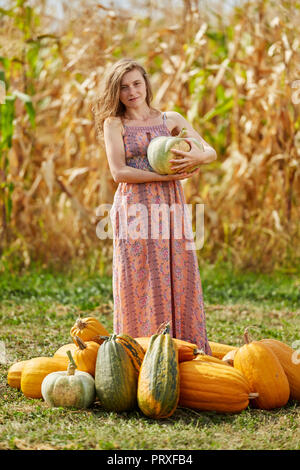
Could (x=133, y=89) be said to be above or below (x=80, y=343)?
above

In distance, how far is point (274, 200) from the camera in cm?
657

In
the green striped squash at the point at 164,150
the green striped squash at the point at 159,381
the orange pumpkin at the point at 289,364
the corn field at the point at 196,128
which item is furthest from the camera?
the corn field at the point at 196,128

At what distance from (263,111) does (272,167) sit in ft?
1.82

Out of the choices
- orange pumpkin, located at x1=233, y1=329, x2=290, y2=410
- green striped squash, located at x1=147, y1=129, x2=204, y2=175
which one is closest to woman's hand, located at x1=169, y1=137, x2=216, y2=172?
green striped squash, located at x1=147, y1=129, x2=204, y2=175

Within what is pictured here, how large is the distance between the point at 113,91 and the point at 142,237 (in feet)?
2.56

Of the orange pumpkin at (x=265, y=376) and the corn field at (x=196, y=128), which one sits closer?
the orange pumpkin at (x=265, y=376)

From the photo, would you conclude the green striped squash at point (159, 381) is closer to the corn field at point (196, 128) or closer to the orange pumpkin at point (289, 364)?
the orange pumpkin at point (289, 364)

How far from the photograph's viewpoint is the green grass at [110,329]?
258cm

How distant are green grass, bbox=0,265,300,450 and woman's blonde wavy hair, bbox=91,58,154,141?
1.48 meters

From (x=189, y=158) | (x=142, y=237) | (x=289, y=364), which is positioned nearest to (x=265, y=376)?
(x=289, y=364)

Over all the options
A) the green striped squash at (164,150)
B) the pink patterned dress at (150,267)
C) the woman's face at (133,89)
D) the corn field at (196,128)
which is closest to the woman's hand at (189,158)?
the green striped squash at (164,150)

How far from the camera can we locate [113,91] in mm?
3455

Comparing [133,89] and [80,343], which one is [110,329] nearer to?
[80,343]

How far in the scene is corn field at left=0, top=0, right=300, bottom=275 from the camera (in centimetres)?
632
